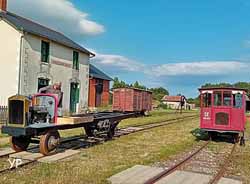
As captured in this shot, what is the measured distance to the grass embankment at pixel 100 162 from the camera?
7.35 meters

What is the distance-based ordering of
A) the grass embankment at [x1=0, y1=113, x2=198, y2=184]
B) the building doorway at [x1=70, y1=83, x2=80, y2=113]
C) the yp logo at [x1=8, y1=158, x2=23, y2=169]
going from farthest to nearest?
the building doorway at [x1=70, y1=83, x2=80, y2=113]
the yp logo at [x1=8, y1=158, x2=23, y2=169]
the grass embankment at [x1=0, y1=113, x2=198, y2=184]

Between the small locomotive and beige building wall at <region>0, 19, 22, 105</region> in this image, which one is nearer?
the small locomotive

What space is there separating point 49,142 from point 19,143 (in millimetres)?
1098

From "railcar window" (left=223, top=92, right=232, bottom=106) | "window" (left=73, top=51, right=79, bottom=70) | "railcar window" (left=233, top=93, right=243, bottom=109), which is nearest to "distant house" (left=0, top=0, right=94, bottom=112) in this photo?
"window" (left=73, top=51, right=79, bottom=70)

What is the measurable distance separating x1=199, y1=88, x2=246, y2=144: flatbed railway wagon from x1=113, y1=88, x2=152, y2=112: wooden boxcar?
17.3 m

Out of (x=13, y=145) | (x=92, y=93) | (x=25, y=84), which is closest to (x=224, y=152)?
(x=13, y=145)

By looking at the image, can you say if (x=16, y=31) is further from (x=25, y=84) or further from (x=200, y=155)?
(x=200, y=155)

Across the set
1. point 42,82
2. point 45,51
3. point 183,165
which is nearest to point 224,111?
point 183,165

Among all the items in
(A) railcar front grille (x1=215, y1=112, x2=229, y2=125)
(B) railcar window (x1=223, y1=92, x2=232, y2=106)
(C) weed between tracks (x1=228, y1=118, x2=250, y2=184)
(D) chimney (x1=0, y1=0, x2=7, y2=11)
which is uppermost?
(D) chimney (x1=0, y1=0, x2=7, y2=11)

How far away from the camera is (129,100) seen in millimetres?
32938

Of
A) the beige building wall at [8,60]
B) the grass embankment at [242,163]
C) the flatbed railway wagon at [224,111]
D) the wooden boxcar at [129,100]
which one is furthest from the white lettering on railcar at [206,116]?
the wooden boxcar at [129,100]

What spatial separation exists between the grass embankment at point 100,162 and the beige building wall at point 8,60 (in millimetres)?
13053

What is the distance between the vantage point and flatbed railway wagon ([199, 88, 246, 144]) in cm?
1470

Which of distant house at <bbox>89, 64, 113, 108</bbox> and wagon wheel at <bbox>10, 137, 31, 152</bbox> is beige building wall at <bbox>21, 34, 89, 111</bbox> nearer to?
distant house at <bbox>89, 64, 113, 108</bbox>
